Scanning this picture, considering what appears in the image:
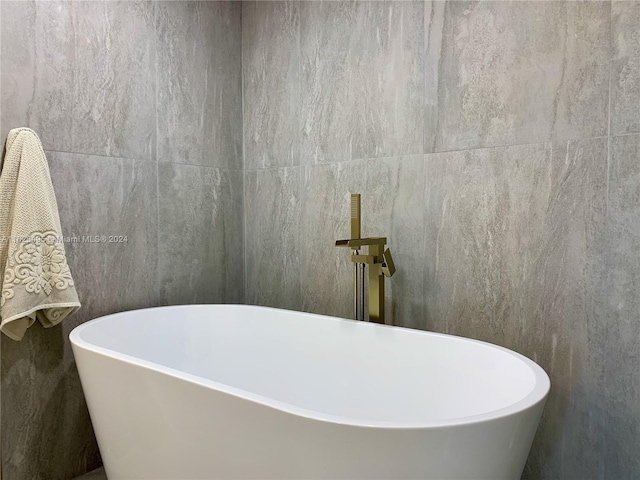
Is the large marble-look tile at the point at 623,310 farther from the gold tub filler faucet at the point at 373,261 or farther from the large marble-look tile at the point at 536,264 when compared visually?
the gold tub filler faucet at the point at 373,261

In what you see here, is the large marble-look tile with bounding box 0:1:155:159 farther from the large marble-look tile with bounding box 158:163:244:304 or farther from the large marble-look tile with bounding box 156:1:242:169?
the large marble-look tile with bounding box 158:163:244:304

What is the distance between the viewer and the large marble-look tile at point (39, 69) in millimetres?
1699

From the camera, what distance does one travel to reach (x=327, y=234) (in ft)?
7.48

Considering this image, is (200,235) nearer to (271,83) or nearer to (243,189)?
(243,189)

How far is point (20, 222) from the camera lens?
Answer: 64.4 inches

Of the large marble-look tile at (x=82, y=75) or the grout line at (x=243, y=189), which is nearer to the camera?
the large marble-look tile at (x=82, y=75)

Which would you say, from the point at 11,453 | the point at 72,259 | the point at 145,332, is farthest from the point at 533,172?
the point at 11,453

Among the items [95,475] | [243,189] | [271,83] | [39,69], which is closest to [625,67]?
[271,83]

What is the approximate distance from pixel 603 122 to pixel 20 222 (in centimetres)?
194

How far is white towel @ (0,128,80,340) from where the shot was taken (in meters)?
1.62

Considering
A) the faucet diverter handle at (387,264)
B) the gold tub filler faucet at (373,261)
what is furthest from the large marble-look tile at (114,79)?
the faucet diverter handle at (387,264)

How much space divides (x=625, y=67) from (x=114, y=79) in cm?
187

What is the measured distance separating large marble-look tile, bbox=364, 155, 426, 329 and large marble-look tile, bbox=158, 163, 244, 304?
80 centimetres

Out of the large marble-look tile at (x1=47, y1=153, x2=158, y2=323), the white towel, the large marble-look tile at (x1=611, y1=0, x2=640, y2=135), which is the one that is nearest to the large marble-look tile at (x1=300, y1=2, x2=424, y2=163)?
the large marble-look tile at (x1=611, y1=0, x2=640, y2=135)
